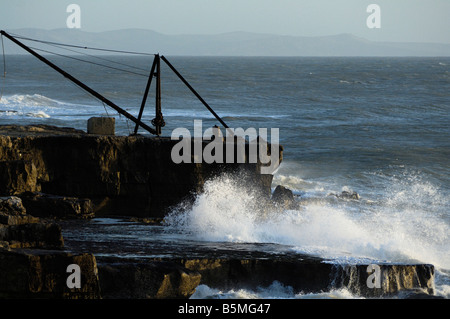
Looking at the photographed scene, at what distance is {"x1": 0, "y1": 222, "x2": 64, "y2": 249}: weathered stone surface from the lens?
32.8ft

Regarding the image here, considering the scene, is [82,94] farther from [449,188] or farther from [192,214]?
[192,214]

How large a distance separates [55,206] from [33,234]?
10.2ft

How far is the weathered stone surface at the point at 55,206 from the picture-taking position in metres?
13.0

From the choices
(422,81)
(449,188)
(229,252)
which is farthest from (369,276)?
(422,81)

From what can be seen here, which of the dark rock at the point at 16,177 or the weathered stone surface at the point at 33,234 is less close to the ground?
the dark rock at the point at 16,177

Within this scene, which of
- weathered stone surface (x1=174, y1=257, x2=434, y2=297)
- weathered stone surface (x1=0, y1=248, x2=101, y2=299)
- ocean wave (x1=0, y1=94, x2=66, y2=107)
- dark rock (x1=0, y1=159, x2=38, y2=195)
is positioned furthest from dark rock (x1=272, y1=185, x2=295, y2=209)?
ocean wave (x1=0, y1=94, x2=66, y2=107)

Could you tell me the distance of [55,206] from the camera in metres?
13.1

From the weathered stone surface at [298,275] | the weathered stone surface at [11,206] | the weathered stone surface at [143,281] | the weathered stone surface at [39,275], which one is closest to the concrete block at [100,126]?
the weathered stone surface at [11,206]

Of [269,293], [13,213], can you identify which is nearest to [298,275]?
[269,293]

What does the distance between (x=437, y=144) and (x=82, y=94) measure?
31544mm

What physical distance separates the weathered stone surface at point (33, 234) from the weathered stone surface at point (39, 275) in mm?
1405

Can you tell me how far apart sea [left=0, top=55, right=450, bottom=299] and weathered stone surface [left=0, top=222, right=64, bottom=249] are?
175cm

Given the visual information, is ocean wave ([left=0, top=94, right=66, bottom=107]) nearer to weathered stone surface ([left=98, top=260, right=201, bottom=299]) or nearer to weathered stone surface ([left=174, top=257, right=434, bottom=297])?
weathered stone surface ([left=174, top=257, right=434, bottom=297])

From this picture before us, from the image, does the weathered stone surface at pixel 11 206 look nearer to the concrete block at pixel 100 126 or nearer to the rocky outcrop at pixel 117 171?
the rocky outcrop at pixel 117 171
